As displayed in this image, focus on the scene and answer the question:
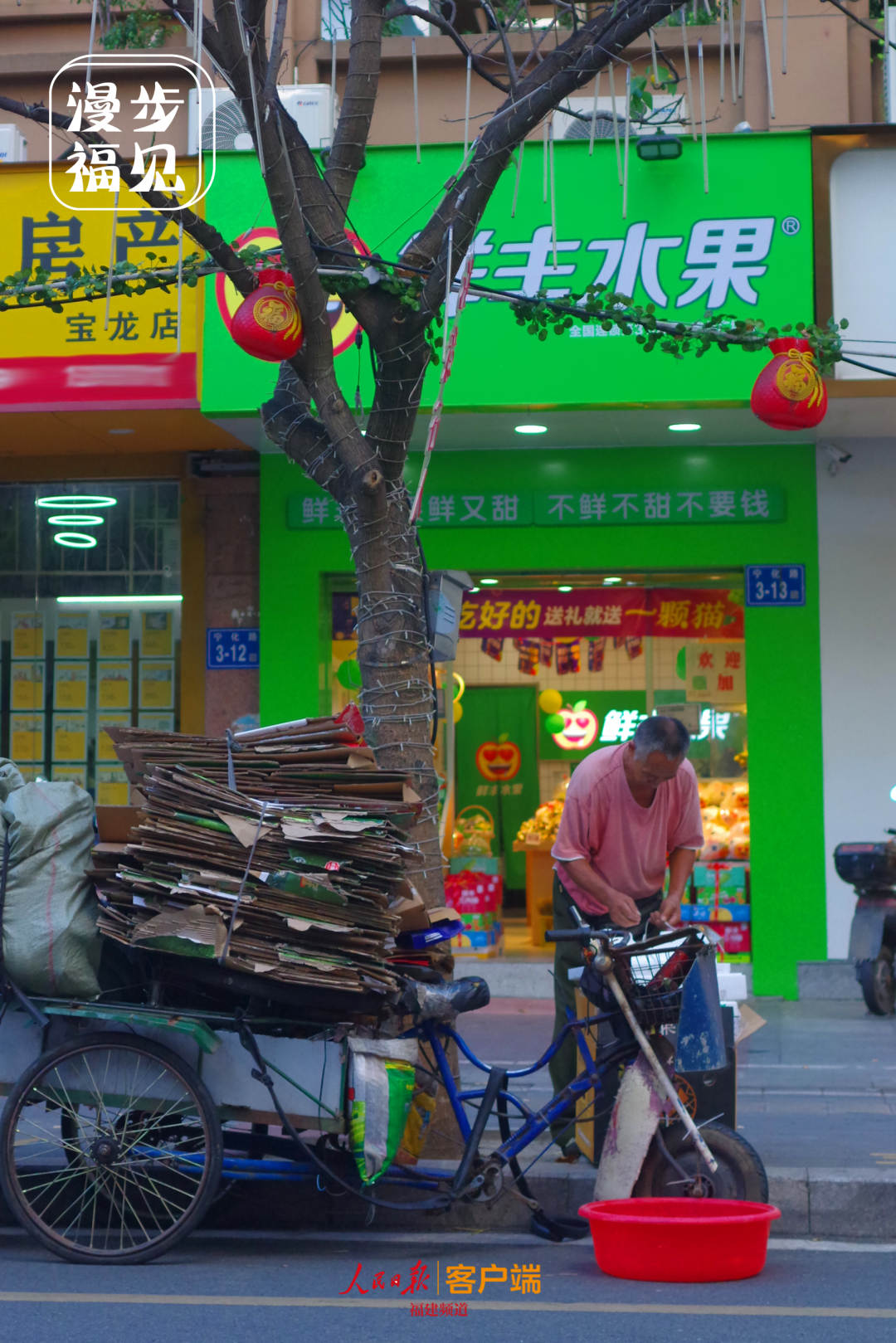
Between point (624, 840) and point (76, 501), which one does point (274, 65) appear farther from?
point (76, 501)

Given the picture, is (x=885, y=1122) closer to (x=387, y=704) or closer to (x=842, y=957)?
(x=387, y=704)

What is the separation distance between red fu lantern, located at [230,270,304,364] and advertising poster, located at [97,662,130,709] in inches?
239

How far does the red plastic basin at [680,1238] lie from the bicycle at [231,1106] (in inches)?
3.9

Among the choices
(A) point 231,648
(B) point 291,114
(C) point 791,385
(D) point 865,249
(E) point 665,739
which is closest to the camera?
(E) point 665,739

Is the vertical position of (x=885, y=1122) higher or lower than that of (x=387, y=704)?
lower

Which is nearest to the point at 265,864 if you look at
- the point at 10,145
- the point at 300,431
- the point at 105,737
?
the point at 300,431

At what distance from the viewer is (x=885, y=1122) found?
668 cm

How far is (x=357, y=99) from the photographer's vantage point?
6.35m

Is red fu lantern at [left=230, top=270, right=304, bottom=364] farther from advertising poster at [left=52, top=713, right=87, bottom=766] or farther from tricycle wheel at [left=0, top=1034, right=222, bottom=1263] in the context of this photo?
advertising poster at [left=52, top=713, right=87, bottom=766]

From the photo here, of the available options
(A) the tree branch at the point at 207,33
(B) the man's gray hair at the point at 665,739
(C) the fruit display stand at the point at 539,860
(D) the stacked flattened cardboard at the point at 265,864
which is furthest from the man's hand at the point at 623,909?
(C) the fruit display stand at the point at 539,860

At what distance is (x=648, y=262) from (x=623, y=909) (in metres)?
5.35

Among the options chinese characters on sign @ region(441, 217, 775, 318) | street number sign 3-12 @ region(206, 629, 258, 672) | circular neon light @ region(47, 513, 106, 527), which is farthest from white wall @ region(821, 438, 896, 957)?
circular neon light @ region(47, 513, 106, 527)

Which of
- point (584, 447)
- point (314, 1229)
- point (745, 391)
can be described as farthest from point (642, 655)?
point (314, 1229)

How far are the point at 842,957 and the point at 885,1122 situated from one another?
3911mm
